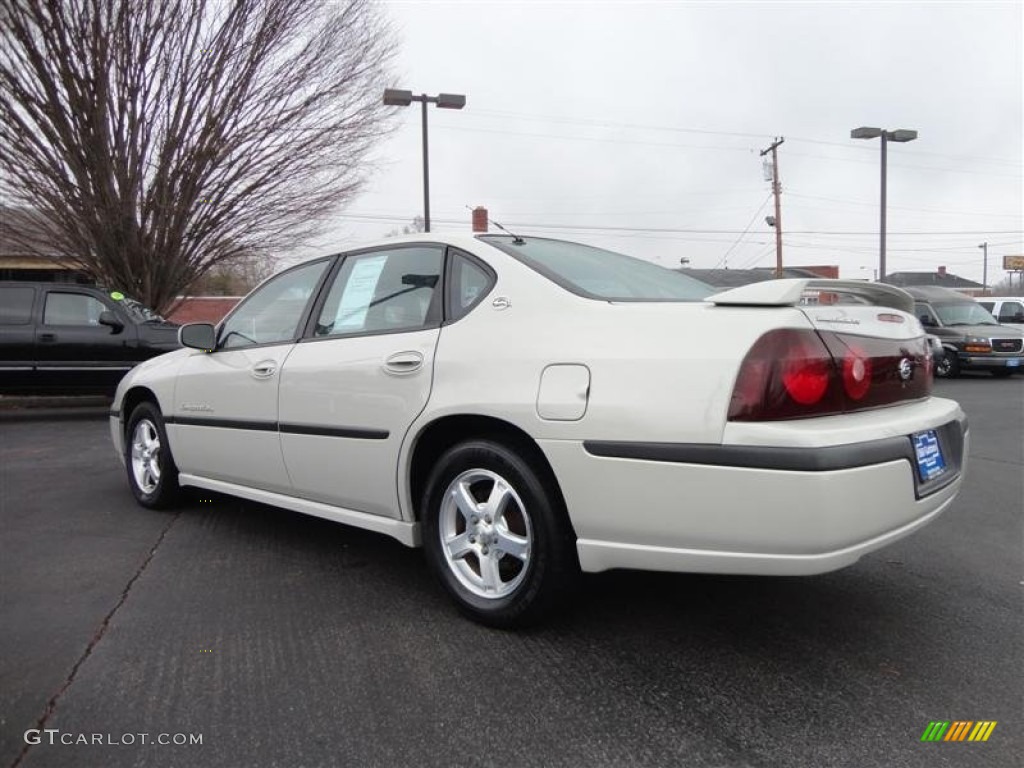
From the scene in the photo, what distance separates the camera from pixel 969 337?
1434cm

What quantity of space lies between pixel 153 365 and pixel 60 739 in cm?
301

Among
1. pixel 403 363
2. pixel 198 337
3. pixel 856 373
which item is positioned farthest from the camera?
pixel 198 337

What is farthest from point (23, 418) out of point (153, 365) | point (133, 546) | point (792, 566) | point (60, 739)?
point (792, 566)

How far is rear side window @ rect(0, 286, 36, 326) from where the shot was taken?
9.28 metres

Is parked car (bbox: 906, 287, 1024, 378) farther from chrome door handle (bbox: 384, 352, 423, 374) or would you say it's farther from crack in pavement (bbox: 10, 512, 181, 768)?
crack in pavement (bbox: 10, 512, 181, 768)

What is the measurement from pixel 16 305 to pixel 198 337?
6925 millimetres

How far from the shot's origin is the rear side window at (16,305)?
9281 mm

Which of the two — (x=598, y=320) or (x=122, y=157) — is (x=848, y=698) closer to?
(x=598, y=320)

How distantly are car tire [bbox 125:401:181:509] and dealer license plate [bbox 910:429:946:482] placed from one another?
13.0ft

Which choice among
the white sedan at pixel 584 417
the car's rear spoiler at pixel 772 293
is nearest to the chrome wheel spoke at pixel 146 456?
the white sedan at pixel 584 417

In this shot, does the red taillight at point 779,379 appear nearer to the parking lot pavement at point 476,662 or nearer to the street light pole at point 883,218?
the parking lot pavement at point 476,662

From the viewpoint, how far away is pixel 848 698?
7.52 ft

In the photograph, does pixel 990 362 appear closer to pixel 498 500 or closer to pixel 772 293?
pixel 772 293

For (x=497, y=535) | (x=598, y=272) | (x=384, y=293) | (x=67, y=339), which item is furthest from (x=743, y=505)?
(x=67, y=339)
